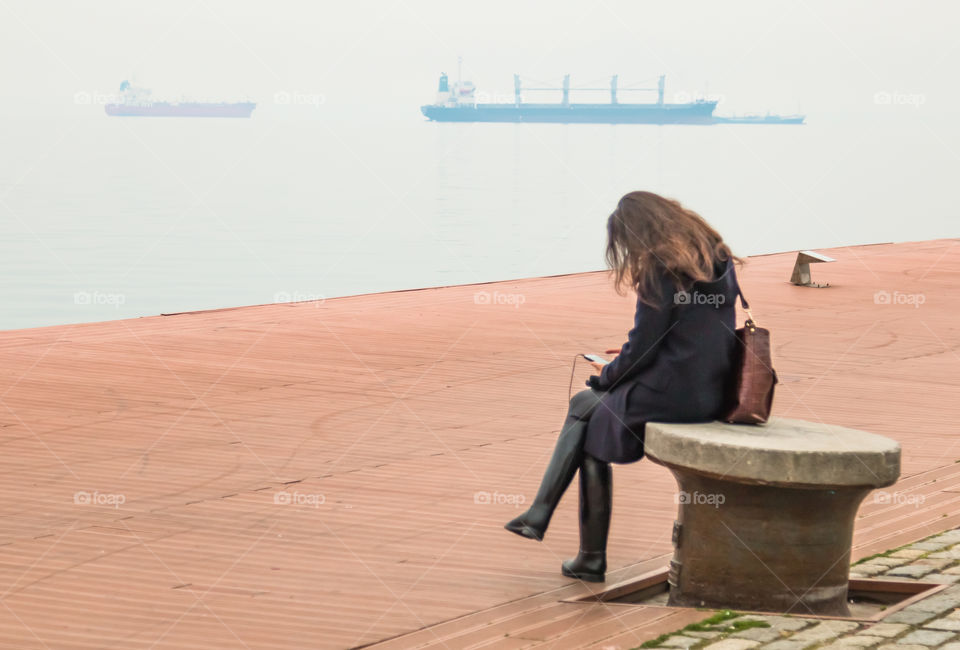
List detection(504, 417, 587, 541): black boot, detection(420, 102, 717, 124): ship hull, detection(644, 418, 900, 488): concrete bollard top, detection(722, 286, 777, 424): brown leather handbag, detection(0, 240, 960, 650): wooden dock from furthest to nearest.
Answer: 1. detection(420, 102, 717, 124): ship hull
2. detection(504, 417, 587, 541): black boot
3. detection(722, 286, 777, 424): brown leather handbag
4. detection(0, 240, 960, 650): wooden dock
5. detection(644, 418, 900, 488): concrete bollard top

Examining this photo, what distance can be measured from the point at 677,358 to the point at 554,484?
0.76 meters

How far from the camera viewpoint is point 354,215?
51656 millimetres

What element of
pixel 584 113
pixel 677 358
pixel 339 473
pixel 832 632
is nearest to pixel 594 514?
pixel 677 358

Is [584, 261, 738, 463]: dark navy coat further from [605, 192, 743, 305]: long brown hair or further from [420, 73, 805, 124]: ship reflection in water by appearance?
[420, 73, 805, 124]: ship reflection in water

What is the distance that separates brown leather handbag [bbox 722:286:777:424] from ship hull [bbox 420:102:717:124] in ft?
544

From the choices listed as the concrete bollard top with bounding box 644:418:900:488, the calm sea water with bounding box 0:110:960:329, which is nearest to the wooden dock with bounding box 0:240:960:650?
the concrete bollard top with bounding box 644:418:900:488

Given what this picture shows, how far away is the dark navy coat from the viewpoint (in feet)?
17.5

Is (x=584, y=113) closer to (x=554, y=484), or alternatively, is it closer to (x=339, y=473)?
(x=339, y=473)

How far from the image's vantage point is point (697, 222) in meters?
5.35

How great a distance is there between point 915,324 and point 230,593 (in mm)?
11135

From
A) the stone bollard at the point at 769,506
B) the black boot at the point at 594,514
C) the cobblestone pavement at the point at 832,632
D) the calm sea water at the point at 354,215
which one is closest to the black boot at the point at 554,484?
the black boot at the point at 594,514

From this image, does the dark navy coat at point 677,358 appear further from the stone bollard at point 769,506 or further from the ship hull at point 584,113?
the ship hull at point 584,113

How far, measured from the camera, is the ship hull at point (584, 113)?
168 metres

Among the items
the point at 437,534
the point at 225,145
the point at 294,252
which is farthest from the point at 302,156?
the point at 437,534
